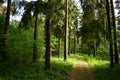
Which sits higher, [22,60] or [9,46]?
[9,46]

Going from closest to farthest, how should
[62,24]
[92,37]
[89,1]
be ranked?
[92,37], [89,1], [62,24]

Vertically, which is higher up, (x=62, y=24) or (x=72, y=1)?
(x=72, y=1)

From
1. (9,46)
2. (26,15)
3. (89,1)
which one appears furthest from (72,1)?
(9,46)

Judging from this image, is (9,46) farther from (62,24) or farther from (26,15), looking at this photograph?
(62,24)

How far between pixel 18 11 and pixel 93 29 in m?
7.22

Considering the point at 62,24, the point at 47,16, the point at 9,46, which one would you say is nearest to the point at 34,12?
the point at 47,16

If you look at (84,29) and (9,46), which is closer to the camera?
(9,46)

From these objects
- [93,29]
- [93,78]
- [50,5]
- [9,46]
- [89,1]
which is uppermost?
[89,1]

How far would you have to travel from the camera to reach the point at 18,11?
21.4 m

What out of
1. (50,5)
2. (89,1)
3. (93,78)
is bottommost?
(93,78)

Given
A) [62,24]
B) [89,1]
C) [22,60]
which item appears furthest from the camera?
[62,24]

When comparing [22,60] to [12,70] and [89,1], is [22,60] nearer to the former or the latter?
[12,70]

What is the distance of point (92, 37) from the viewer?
72.0 ft

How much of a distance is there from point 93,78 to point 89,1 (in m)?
10.5
